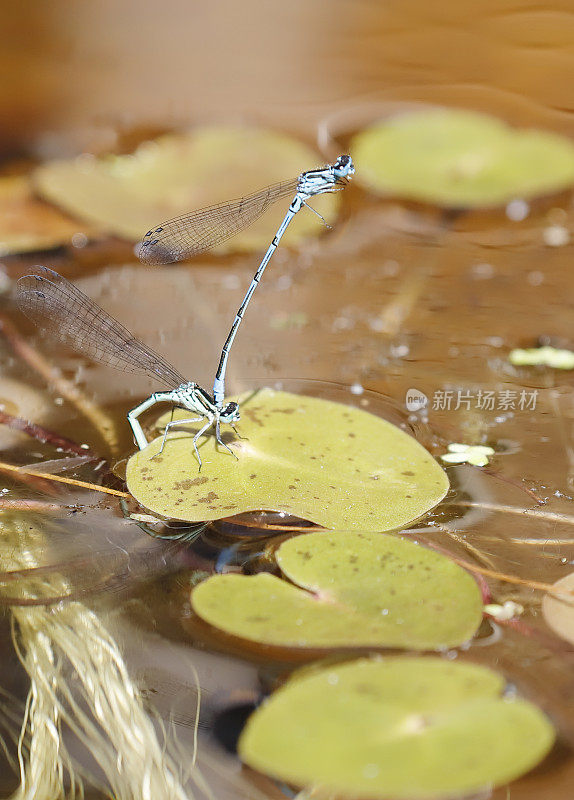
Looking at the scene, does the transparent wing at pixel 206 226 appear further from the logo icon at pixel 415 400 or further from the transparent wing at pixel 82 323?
the logo icon at pixel 415 400

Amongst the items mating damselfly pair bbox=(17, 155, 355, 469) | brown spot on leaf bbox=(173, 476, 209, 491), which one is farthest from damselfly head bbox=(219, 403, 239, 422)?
brown spot on leaf bbox=(173, 476, 209, 491)

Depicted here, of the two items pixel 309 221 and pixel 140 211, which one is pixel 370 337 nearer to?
pixel 309 221

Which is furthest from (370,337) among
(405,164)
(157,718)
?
(157,718)

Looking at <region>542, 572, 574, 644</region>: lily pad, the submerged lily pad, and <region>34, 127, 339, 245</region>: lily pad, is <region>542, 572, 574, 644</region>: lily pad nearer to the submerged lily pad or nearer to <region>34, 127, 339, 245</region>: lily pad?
the submerged lily pad

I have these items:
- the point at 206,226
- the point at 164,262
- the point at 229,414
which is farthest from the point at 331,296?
the point at 229,414

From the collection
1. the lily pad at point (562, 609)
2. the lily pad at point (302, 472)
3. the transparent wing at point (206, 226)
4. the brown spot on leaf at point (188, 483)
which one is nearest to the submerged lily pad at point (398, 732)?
the lily pad at point (562, 609)

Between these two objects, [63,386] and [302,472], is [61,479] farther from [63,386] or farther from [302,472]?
[302,472]
